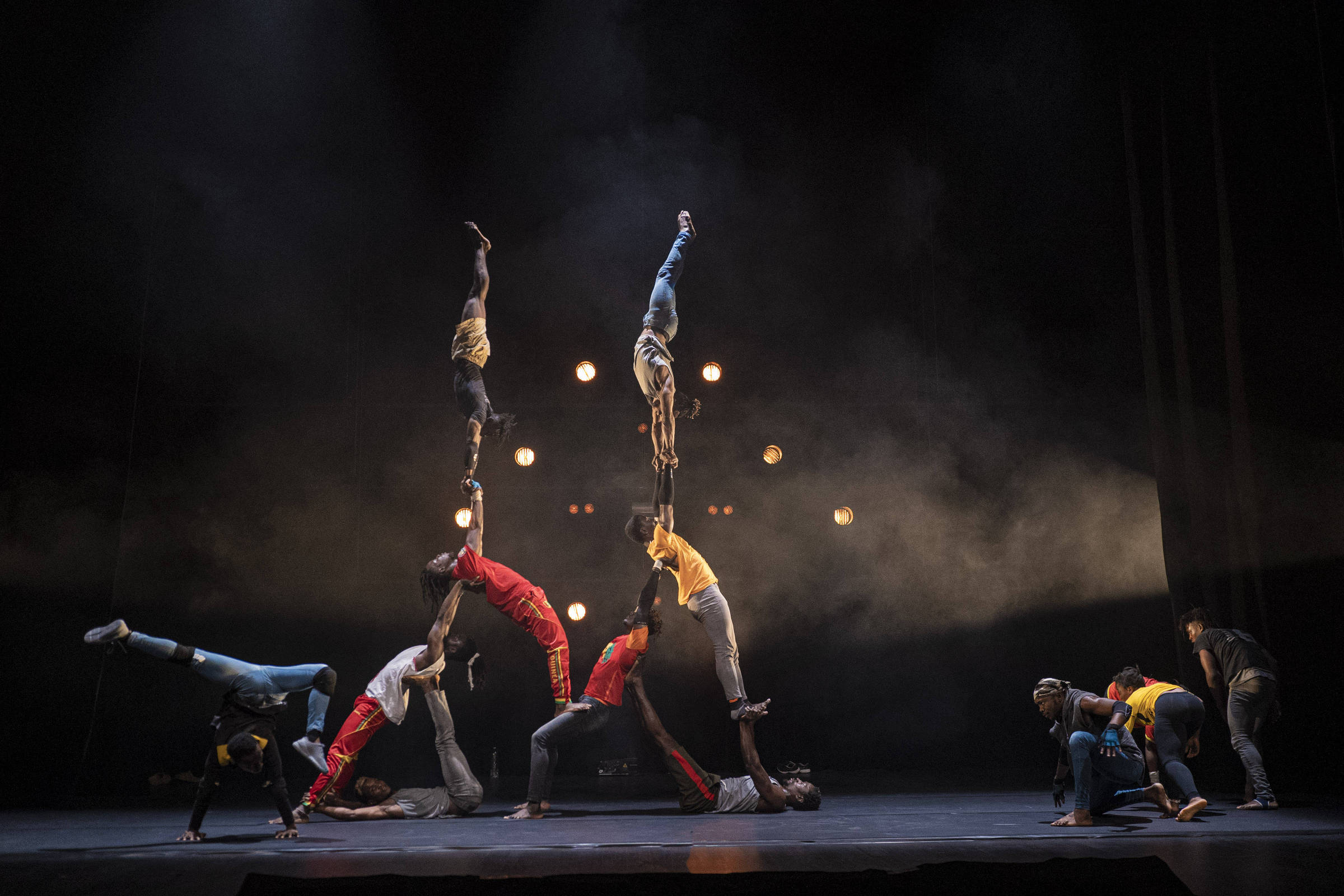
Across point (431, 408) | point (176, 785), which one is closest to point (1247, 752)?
point (431, 408)

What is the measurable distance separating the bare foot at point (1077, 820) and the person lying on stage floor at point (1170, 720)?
53 cm

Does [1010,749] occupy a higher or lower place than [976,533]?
lower

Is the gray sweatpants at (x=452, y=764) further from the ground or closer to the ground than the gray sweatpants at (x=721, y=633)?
closer to the ground

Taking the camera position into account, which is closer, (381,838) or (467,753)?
(381,838)

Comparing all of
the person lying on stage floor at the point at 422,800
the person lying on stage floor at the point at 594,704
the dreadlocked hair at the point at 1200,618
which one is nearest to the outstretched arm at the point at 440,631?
the person lying on stage floor at the point at 422,800

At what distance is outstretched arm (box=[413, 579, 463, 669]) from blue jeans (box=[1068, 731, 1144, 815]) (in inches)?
133

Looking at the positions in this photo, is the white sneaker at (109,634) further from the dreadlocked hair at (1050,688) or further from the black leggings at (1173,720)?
the black leggings at (1173,720)

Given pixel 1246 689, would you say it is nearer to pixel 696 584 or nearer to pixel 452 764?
pixel 696 584

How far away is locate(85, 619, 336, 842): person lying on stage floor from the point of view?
4.37 m

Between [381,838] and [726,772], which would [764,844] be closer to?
[381,838]

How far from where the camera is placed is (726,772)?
7.36 metres

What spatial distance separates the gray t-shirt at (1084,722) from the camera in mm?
4711

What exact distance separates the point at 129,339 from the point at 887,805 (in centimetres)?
617

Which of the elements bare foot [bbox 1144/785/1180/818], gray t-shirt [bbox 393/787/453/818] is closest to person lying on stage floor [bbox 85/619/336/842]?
gray t-shirt [bbox 393/787/453/818]
